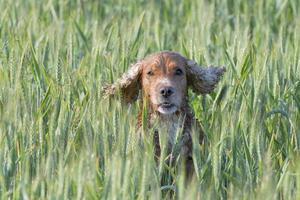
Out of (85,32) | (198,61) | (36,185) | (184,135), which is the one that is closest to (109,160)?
(36,185)

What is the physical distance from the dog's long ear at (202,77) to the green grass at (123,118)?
92 millimetres

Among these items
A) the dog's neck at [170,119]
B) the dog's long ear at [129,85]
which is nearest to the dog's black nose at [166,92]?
the dog's neck at [170,119]

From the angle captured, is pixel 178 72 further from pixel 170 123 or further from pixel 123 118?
pixel 123 118

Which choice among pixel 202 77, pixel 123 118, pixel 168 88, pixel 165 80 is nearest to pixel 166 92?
pixel 168 88

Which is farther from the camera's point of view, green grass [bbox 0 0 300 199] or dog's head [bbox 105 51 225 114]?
dog's head [bbox 105 51 225 114]

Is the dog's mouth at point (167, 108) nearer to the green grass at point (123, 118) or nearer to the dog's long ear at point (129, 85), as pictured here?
the green grass at point (123, 118)

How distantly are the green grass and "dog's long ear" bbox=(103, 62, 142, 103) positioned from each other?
89 millimetres

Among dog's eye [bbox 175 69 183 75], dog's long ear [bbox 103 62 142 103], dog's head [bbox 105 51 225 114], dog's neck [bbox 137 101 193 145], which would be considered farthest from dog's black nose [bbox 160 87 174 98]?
dog's long ear [bbox 103 62 142 103]

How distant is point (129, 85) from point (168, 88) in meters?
0.51

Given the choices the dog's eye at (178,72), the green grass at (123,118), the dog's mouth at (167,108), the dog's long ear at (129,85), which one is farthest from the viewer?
the dog's long ear at (129,85)

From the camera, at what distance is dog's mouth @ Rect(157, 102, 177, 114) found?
5.39 m

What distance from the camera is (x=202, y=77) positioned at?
19.3 feet

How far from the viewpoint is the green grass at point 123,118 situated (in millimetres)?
4098

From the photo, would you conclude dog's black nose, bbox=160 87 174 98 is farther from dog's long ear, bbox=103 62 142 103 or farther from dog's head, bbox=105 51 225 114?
dog's long ear, bbox=103 62 142 103
